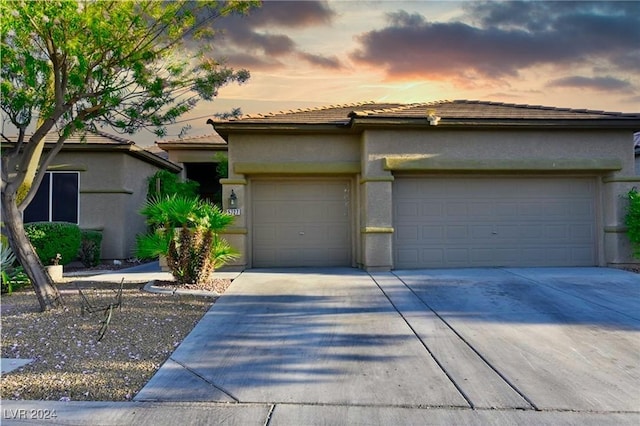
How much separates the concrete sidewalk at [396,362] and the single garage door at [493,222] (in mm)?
3027

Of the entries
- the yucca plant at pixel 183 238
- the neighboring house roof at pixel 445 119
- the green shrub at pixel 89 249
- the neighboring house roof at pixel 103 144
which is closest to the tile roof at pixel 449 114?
the neighboring house roof at pixel 445 119

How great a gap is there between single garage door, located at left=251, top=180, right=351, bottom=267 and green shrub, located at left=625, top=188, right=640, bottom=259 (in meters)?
6.86

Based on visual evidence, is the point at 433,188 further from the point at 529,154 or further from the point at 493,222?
the point at 529,154

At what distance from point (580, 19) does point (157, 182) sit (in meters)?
14.1

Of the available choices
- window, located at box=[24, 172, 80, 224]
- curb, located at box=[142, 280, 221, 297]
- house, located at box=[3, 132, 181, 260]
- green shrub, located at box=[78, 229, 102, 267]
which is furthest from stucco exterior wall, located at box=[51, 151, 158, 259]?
curb, located at box=[142, 280, 221, 297]

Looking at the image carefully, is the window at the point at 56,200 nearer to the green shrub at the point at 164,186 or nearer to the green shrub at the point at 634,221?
the green shrub at the point at 164,186

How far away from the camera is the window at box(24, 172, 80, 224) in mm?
14727

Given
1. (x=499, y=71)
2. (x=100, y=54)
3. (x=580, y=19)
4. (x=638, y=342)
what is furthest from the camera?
(x=499, y=71)

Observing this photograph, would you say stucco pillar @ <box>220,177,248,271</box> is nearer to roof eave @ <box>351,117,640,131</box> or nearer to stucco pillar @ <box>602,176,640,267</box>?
roof eave @ <box>351,117,640,131</box>

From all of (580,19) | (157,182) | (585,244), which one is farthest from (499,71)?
(157,182)

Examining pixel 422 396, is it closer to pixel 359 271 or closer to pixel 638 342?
pixel 638 342

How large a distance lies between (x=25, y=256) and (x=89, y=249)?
6.32 m

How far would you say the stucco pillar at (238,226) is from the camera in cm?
1225

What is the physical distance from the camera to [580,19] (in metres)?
12.8
